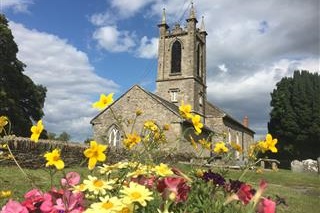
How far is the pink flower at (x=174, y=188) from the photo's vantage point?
1628 millimetres

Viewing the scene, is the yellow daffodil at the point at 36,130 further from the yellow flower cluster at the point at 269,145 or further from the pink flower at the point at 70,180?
the yellow flower cluster at the point at 269,145

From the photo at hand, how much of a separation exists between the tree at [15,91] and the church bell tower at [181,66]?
39.5ft

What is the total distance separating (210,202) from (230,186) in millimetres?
210

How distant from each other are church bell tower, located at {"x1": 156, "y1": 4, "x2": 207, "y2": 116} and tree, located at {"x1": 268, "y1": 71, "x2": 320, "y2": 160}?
34.5 feet

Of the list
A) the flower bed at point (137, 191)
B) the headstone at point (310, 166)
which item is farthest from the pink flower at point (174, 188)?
the headstone at point (310, 166)

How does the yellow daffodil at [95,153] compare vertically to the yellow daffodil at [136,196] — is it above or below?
above

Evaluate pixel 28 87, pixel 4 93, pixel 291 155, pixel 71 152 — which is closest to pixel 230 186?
pixel 71 152

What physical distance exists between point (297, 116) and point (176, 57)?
15.6 metres

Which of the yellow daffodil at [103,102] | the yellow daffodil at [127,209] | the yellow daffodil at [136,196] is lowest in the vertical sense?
the yellow daffodil at [127,209]

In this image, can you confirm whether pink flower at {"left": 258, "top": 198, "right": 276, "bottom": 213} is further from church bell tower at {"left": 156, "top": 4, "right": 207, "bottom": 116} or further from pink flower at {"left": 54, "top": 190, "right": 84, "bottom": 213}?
church bell tower at {"left": 156, "top": 4, "right": 207, "bottom": 116}

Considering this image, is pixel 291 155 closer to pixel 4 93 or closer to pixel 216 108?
pixel 216 108

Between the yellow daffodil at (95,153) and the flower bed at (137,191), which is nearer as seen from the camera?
the flower bed at (137,191)

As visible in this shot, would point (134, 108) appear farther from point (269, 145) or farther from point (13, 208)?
Result: point (13, 208)

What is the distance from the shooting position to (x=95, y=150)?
1765 millimetres
